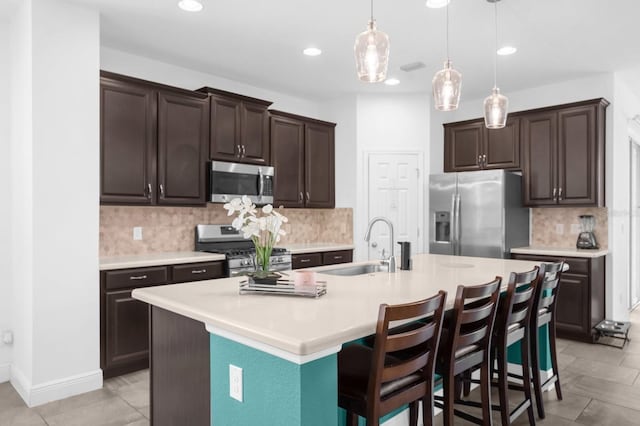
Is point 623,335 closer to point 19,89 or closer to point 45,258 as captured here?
point 45,258

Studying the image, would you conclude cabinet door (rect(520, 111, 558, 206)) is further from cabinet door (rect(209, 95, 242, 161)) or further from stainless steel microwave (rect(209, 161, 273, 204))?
cabinet door (rect(209, 95, 242, 161))

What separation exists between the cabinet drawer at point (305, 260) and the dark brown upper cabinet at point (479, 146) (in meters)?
2.17

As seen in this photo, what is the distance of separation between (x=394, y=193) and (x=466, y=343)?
3719mm

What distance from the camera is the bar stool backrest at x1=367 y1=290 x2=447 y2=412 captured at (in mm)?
1534

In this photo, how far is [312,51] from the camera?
164 inches

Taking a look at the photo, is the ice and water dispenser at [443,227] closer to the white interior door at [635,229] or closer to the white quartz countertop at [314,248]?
the white quartz countertop at [314,248]

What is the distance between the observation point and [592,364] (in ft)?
12.4

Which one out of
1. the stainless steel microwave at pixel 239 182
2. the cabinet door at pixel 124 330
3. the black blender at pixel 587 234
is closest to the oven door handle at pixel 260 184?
the stainless steel microwave at pixel 239 182

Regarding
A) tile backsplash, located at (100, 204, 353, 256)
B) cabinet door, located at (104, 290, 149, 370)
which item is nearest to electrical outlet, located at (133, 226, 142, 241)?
tile backsplash, located at (100, 204, 353, 256)

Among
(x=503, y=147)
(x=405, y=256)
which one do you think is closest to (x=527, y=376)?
(x=405, y=256)

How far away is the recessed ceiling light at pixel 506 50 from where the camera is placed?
4.04 meters

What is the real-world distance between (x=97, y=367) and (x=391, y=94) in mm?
4349

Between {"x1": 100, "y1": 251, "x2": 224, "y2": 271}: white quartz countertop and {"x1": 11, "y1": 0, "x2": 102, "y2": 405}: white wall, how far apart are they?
17cm

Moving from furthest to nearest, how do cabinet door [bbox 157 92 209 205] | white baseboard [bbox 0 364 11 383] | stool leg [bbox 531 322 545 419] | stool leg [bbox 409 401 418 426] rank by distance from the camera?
cabinet door [bbox 157 92 209 205]
white baseboard [bbox 0 364 11 383]
stool leg [bbox 531 322 545 419]
stool leg [bbox 409 401 418 426]
